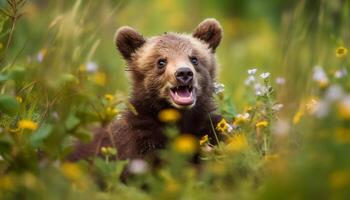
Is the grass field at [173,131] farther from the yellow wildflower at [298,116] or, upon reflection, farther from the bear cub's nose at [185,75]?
the bear cub's nose at [185,75]

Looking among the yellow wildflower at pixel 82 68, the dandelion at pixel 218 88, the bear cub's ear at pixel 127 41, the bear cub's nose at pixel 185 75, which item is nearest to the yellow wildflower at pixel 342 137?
the yellow wildflower at pixel 82 68

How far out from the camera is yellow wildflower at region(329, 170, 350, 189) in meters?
3.62

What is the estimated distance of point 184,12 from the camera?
46.4 ft

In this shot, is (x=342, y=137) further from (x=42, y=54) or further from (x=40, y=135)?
(x=42, y=54)

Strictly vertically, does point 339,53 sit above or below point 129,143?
above

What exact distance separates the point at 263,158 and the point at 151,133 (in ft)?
4.49

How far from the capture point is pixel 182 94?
635 cm

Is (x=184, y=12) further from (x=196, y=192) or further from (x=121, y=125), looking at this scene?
(x=196, y=192)

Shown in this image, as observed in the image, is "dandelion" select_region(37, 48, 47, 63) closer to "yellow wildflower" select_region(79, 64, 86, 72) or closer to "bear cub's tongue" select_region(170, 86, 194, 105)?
"yellow wildflower" select_region(79, 64, 86, 72)

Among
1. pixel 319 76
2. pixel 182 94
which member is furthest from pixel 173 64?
pixel 319 76

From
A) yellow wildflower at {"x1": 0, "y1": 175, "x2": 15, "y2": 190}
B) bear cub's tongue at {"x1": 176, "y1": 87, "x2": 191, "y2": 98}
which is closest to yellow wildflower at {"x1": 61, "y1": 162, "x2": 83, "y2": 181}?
yellow wildflower at {"x1": 0, "y1": 175, "x2": 15, "y2": 190}

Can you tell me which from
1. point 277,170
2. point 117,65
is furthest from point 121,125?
point 117,65

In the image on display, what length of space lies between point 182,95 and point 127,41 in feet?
3.36

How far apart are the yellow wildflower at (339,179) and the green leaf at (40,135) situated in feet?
5.78
